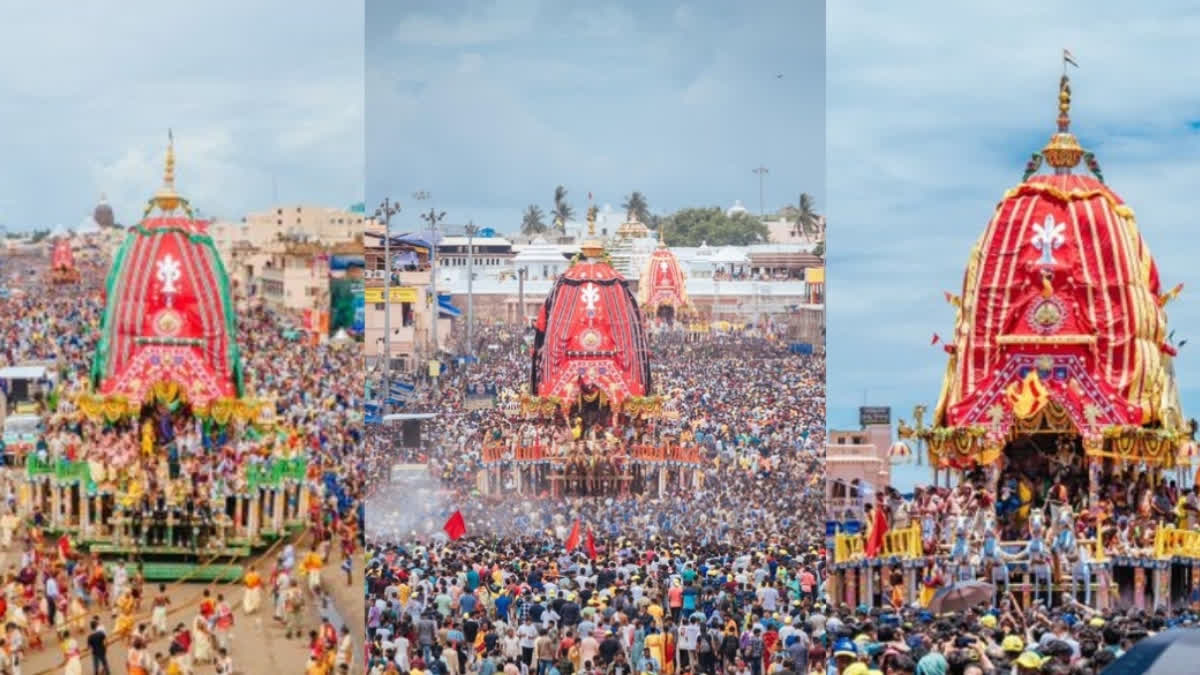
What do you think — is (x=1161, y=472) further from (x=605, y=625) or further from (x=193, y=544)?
(x=193, y=544)

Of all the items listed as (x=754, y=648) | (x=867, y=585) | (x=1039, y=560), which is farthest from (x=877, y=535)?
(x=754, y=648)

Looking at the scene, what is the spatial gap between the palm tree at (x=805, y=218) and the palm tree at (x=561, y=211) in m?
2.92

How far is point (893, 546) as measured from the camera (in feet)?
105

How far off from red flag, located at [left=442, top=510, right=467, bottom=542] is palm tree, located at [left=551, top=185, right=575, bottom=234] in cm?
398

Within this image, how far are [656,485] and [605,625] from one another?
5.96 metres

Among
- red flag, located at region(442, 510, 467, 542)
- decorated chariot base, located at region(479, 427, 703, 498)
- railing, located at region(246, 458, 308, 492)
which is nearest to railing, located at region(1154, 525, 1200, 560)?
decorated chariot base, located at region(479, 427, 703, 498)

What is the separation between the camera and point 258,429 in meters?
26.4

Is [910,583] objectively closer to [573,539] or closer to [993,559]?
[993,559]

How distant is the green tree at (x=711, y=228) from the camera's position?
106 feet

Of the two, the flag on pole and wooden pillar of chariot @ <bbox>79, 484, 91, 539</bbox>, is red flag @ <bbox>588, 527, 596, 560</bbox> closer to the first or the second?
the flag on pole

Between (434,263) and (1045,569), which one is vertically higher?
(434,263)

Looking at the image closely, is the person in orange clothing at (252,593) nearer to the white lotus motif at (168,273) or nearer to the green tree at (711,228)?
the white lotus motif at (168,273)

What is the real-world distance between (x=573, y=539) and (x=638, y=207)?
4375 millimetres

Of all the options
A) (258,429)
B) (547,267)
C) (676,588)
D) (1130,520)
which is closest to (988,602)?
(676,588)
